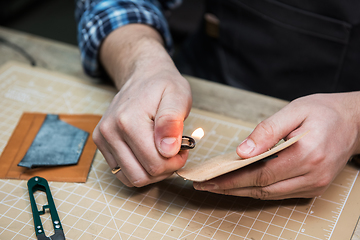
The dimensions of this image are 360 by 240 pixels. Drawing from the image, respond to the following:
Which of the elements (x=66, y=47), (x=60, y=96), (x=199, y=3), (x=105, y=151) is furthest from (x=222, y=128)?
(x=199, y=3)

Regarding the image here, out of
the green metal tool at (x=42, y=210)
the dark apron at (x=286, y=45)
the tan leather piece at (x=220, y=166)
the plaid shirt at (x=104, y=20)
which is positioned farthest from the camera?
the plaid shirt at (x=104, y=20)

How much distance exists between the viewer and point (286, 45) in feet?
4.23

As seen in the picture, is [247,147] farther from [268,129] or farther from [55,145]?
[55,145]

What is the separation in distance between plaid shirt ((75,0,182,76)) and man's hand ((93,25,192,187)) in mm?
367

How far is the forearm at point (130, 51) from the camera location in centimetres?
107

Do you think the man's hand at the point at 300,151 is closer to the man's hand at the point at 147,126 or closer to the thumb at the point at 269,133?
the thumb at the point at 269,133

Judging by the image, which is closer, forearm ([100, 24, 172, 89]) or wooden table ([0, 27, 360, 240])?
forearm ([100, 24, 172, 89])

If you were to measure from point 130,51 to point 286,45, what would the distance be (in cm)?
60

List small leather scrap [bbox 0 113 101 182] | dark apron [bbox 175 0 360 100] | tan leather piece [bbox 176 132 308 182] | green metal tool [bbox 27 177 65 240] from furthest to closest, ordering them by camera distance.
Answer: dark apron [bbox 175 0 360 100]
small leather scrap [bbox 0 113 101 182]
green metal tool [bbox 27 177 65 240]
tan leather piece [bbox 176 132 308 182]

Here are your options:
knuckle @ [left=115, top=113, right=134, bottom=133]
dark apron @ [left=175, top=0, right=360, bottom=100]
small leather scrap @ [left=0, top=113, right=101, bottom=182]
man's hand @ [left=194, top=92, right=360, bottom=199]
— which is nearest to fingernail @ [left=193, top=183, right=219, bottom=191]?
man's hand @ [left=194, top=92, right=360, bottom=199]

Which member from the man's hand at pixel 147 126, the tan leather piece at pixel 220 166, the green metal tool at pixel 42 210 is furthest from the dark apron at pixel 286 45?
the green metal tool at pixel 42 210

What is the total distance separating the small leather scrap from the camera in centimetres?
98

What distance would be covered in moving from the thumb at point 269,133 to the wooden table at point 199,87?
1.32 feet

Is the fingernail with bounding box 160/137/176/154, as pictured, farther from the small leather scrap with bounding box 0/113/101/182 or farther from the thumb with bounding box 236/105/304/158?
the small leather scrap with bounding box 0/113/101/182
